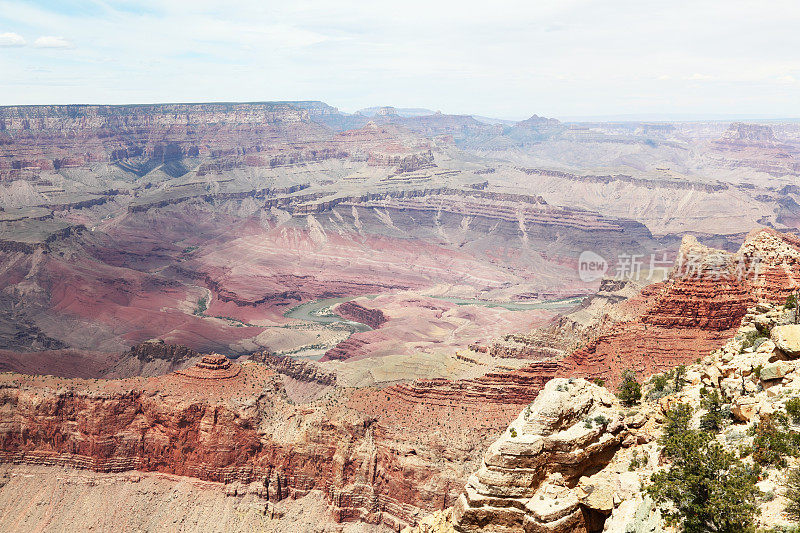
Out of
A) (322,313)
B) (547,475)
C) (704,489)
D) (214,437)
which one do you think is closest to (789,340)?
(704,489)

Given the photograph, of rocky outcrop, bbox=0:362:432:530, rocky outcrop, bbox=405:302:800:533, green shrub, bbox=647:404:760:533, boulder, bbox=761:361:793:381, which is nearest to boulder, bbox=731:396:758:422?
rocky outcrop, bbox=405:302:800:533

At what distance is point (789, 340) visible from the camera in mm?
26344

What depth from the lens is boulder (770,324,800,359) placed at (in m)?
26.0

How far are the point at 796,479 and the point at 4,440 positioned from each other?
6468 cm

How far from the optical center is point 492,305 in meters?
180

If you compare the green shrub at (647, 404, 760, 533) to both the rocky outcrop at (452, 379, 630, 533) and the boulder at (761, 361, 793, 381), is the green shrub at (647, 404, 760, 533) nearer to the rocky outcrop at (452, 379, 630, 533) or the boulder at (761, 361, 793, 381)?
the rocky outcrop at (452, 379, 630, 533)

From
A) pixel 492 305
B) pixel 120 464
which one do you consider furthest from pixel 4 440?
pixel 492 305

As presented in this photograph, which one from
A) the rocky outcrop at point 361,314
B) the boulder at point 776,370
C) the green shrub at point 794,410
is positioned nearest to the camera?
the green shrub at point 794,410

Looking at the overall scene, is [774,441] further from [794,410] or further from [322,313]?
[322,313]

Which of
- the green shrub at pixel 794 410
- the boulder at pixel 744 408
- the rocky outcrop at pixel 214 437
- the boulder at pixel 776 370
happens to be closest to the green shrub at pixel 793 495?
the green shrub at pixel 794 410

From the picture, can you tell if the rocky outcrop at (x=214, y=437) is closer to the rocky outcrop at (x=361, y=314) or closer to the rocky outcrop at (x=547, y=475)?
the rocky outcrop at (x=547, y=475)

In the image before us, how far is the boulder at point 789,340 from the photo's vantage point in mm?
26000

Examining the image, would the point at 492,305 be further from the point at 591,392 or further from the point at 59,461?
the point at 591,392

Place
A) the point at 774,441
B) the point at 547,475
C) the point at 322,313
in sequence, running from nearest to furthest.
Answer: the point at 774,441, the point at 547,475, the point at 322,313
